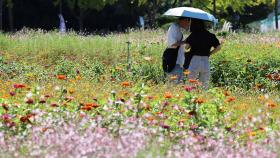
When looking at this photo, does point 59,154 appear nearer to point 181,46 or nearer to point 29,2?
point 181,46

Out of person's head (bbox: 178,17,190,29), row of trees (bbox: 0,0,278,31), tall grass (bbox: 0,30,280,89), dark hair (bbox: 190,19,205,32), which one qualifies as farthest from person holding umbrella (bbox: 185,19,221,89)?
row of trees (bbox: 0,0,278,31)

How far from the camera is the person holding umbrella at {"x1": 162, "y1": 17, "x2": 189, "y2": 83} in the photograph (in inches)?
354

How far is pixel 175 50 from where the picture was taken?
30.1 ft

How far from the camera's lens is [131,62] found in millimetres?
11672

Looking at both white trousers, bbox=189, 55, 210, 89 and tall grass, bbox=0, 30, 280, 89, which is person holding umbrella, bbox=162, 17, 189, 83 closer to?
white trousers, bbox=189, 55, 210, 89

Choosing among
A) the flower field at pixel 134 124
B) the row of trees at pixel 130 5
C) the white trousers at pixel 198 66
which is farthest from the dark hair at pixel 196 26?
the row of trees at pixel 130 5

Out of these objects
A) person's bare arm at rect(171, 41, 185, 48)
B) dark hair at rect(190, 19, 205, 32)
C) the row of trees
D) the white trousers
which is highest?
dark hair at rect(190, 19, 205, 32)

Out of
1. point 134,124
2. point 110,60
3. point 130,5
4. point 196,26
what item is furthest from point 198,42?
point 130,5

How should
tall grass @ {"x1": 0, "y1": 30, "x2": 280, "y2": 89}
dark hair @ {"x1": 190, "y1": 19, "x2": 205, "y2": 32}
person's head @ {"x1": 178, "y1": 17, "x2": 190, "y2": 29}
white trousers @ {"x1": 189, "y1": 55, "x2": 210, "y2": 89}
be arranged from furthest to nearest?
tall grass @ {"x1": 0, "y1": 30, "x2": 280, "y2": 89} < white trousers @ {"x1": 189, "y1": 55, "x2": 210, "y2": 89} < dark hair @ {"x1": 190, "y1": 19, "x2": 205, "y2": 32} < person's head @ {"x1": 178, "y1": 17, "x2": 190, "y2": 29}

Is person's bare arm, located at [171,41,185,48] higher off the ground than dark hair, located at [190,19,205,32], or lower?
lower

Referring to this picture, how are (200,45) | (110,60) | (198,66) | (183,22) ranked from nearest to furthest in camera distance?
1. (183,22)
2. (200,45)
3. (198,66)
4. (110,60)

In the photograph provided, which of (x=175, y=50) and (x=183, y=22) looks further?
(x=175, y=50)

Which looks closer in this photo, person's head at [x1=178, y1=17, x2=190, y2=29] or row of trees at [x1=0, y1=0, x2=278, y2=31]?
person's head at [x1=178, y1=17, x2=190, y2=29]

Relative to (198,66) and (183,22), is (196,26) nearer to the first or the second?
(183,22)
